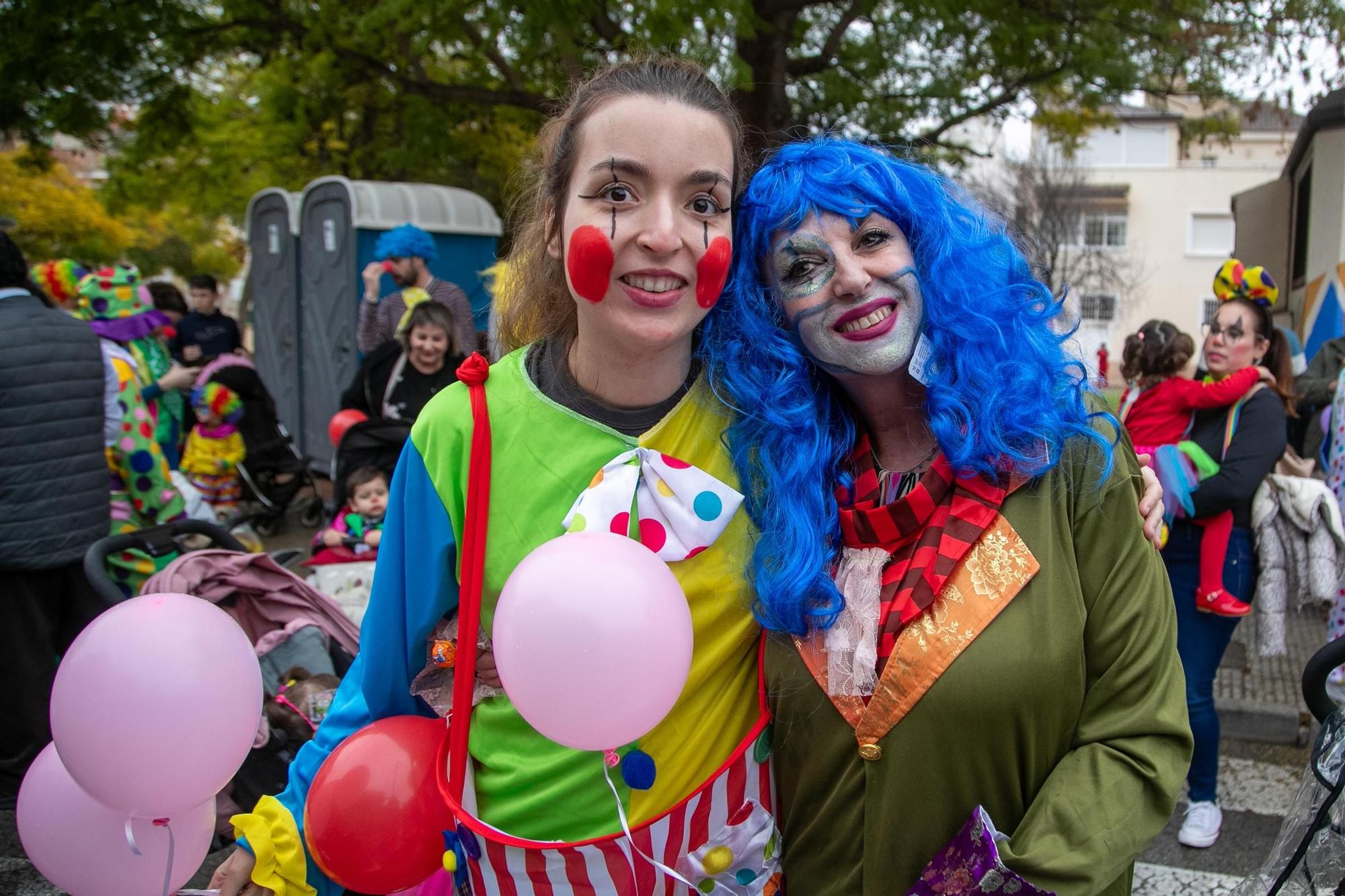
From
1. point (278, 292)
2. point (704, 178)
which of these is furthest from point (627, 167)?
point (278, 292)

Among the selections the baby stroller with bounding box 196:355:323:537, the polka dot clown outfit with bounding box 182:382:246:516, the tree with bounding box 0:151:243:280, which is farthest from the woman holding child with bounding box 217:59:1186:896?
the tree with bounding box 0:151:243:280

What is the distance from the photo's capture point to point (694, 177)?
1640mm

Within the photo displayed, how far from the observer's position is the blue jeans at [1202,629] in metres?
3.63

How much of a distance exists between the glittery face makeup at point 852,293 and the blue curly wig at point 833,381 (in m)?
0.03

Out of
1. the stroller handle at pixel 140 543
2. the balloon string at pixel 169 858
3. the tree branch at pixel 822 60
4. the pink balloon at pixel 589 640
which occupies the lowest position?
the balloon string at pixel 169 858

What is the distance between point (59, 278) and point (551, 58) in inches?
207

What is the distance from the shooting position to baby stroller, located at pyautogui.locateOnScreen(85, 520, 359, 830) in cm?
313

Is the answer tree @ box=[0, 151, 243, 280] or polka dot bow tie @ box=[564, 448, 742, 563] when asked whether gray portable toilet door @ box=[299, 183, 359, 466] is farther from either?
tree @ box=[0, 151, 243, 280]

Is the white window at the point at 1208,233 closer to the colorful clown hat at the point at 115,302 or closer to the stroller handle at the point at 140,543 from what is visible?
the colorful clown hat at the point at 115,302

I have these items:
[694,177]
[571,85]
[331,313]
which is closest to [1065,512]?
[694,177]

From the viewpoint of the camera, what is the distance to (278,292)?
10.5 m

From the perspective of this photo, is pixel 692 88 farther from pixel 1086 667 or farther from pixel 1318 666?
pixel 1318 666

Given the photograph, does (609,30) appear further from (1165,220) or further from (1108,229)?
(1165,220)

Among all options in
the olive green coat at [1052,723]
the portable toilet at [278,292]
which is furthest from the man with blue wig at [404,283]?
the olive green coat at [1052,723]
